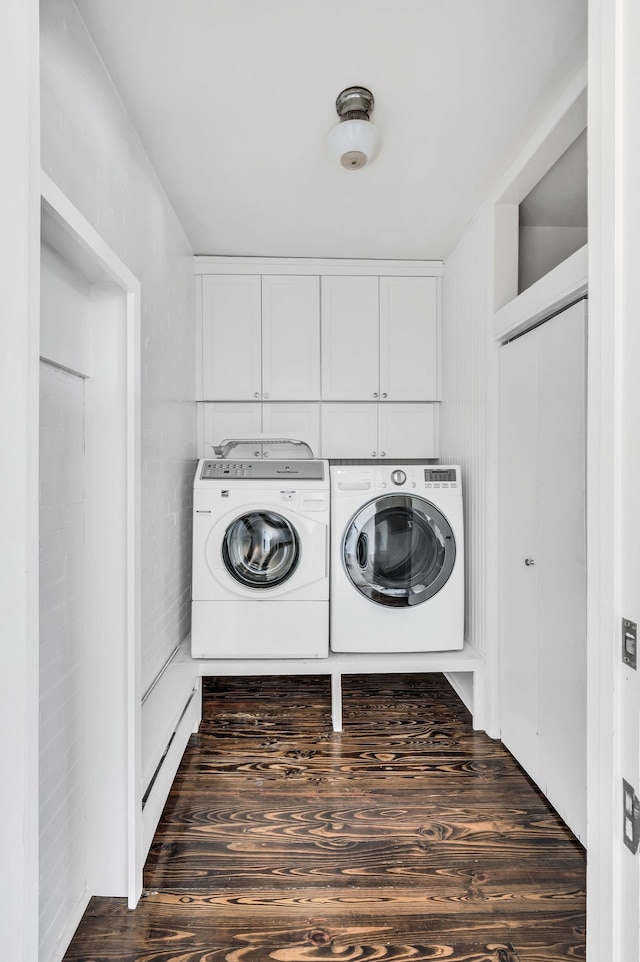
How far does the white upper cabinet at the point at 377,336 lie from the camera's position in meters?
3.08

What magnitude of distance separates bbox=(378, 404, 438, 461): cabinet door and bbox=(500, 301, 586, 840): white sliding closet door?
899 mm

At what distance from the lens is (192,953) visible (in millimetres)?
1330

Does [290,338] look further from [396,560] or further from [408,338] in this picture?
[396,560]

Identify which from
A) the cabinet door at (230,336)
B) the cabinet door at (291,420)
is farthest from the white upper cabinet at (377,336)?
the cabinet door at (230,336)

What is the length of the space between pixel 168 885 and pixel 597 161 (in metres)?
2.02

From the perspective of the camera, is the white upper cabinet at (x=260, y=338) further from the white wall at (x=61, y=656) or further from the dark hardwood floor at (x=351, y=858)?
the dark hardwood floor at (x=351, y=858)

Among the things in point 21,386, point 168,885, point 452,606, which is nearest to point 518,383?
point 452,606

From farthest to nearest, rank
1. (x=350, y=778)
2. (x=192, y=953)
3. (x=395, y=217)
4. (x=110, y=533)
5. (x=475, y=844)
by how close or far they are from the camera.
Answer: (x=395, y=217) → (x=350, y=778) → (x=475, y=844) → (x=110, y=533) → (x=192, y=953)

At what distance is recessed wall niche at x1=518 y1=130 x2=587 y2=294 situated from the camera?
2.02 m

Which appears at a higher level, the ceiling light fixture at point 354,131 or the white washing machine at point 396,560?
the ceiling light fixture at point 354,131

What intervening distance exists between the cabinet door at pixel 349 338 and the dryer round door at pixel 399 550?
84 centimetres

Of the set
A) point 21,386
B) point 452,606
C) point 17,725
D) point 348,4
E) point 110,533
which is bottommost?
point 452,606

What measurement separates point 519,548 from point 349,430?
134cm

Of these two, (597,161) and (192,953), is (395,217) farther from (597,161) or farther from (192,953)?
(192,953)
